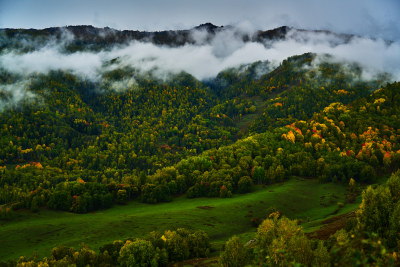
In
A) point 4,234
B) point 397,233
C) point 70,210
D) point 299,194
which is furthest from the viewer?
point 299,194

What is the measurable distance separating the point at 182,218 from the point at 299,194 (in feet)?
266

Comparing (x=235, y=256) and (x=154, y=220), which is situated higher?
(x=235, y=256)

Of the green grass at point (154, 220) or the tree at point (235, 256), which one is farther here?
the green grass at point (154, 220)

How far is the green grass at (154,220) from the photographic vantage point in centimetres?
12175

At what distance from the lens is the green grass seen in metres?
122

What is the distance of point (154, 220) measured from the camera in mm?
142000

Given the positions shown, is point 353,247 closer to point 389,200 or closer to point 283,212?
point 389,200

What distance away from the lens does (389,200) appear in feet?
243

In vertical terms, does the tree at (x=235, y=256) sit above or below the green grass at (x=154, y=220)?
above

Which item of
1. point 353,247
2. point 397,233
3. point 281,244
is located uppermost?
point 353,247

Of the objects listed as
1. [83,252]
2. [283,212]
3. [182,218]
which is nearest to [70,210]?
[182,218]

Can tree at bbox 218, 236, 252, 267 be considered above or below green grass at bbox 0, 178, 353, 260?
above

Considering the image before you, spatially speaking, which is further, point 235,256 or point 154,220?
point 154,220

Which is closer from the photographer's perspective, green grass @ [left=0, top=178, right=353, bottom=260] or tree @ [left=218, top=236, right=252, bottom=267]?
tree @ [left=218, top=236, right=252, bottom=267]
